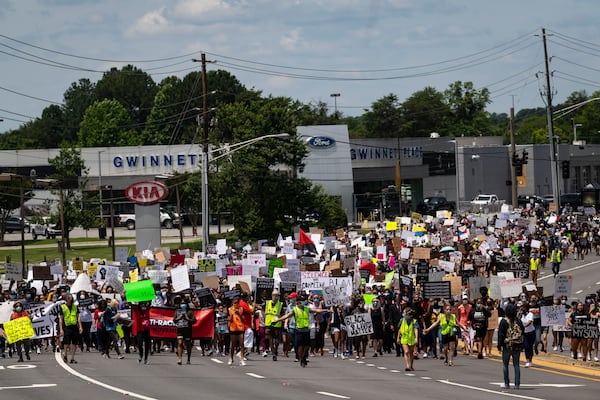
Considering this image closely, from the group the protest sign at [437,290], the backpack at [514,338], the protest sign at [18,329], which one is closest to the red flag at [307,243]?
the protest sign at [437,290]

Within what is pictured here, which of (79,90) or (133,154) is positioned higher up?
(79,90)

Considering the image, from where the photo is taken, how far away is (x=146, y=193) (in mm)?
51344

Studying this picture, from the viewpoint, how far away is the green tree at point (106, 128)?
146000 mm

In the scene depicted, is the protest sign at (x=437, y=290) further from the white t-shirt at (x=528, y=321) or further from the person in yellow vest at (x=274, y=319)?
the person in yellow vest at (x=274, y=319)

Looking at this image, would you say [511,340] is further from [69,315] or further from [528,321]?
[69,315]

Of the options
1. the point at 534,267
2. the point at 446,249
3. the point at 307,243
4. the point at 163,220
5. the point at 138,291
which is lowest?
the point at 534,267

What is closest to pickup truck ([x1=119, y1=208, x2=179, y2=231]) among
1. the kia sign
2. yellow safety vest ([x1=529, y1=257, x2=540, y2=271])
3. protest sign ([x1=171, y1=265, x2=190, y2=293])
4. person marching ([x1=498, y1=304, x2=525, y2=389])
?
the kia sign

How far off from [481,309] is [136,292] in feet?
25.5

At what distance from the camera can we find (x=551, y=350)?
27.7 m

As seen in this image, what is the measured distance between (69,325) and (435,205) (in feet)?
243

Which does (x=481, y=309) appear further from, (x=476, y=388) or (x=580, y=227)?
(x=580, y=227)

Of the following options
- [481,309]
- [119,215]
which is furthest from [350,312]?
[119,215]

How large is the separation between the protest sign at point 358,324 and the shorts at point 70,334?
19.2 ft

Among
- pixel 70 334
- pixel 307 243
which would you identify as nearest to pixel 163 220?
pixel 307 243
